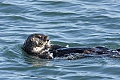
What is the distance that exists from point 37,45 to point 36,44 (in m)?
0.03

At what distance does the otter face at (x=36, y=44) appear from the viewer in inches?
468

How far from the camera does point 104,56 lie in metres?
11.6

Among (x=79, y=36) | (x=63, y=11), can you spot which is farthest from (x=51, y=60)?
(x=63, y=11)

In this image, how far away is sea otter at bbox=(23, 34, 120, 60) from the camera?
461 inches

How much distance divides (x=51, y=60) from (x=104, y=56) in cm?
113

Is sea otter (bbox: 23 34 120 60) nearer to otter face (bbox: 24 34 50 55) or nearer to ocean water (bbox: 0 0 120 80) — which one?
otter face (bbox: 24 34 50 55)

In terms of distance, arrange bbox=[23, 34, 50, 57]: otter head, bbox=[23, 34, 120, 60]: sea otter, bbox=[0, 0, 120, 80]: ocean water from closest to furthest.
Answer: bbox=[0, 0, 120, 80]: ocean water → bbox=[23, 34, 120, 60]: sea otter → bbox=[23, 34, 50, 57]: otter head

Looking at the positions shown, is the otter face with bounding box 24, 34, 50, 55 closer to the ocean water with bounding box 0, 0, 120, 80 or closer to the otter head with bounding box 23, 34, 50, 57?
the otter head with bounding box 23, 34, 50, 57

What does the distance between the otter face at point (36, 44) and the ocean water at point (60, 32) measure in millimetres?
197

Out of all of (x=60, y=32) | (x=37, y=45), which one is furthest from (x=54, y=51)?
(x=60, y=32)

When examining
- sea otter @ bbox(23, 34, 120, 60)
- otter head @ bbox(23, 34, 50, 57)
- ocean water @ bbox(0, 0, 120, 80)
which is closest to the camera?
ocean water @ bbox(0, 0, 120, 80)

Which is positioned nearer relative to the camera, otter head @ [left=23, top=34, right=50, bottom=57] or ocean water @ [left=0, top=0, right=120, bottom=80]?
ocean water @ [left=0, top=0, right=120, bottom=80]

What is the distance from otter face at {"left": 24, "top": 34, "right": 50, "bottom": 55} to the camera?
11875mm

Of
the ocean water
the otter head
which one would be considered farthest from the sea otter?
the ocean water
